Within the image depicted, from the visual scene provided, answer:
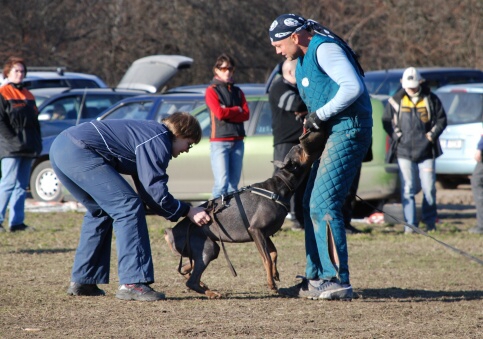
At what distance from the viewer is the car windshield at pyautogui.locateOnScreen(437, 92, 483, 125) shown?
14875mm

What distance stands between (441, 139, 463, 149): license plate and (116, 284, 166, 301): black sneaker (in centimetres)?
947

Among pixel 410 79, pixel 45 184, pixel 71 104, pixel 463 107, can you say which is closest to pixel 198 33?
pixel 71 104

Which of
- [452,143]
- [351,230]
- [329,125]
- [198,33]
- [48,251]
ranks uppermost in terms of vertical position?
[198,33]

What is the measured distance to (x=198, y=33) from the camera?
1089 inches

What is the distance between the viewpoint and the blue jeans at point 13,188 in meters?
10.4

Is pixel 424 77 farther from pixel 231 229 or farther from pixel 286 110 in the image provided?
pixel 231 229

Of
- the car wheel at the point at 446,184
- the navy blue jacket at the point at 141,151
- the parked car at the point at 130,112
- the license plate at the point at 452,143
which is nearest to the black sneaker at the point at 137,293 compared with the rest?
the navy blue jacket at the point at 141,151

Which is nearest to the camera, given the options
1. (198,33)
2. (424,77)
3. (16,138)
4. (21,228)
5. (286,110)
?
(286,110)

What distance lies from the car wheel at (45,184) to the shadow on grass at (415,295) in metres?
7.70

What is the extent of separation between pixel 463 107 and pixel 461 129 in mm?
461

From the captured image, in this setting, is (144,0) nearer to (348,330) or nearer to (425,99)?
(425,99)

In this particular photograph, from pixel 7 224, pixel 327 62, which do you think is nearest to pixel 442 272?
pixel 327 62

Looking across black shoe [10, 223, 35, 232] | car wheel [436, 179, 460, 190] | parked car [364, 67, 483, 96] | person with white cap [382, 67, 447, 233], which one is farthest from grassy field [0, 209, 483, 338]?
parked car [364, 67, 483, 96]

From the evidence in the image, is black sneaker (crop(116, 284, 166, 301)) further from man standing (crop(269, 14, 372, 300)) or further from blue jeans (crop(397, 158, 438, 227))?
blue jeans (crop(397, 158, 438, 227))
